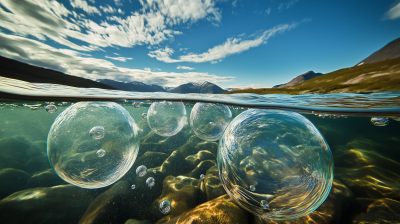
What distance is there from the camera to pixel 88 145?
3.10m

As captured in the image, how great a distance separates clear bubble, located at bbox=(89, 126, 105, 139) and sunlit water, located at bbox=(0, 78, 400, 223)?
0.03 metres

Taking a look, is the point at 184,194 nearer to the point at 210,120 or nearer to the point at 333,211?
the point at 210,120

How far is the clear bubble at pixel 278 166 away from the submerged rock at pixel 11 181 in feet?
43.4

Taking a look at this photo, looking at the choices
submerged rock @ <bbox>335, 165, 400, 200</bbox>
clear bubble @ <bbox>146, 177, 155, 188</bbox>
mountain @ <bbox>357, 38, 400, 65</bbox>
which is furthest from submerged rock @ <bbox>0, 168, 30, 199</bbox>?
mountain @ <bbox>357, 38, 400, 65</bbox>

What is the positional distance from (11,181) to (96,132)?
11.0 m

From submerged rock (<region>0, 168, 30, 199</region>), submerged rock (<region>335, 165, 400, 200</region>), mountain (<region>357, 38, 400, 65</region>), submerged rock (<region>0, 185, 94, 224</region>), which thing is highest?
mountain (<region>357, 38, 400, 65</region>)

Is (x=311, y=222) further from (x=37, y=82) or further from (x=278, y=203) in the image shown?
→ (x=37, y=82)

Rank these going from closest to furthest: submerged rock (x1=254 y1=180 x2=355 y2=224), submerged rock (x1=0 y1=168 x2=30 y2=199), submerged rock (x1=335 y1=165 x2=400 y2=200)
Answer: submerged rock (x1=254 y1=180 x2=355 y2=224) → submerged rock (x1=335 y1=165 x2=400 y2=200) → submerged rock (x1=0 y1=168 x2=30 y2=199)

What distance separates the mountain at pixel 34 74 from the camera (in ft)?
15.4

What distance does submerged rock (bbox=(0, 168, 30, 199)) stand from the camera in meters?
7.35

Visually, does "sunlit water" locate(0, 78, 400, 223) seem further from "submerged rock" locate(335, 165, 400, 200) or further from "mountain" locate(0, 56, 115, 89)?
"mountain" locate(0, 56, 115, 89)

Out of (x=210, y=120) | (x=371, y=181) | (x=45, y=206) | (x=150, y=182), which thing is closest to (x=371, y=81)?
(x=371, y=181)

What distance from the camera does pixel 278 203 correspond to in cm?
220

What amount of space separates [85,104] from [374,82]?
11.2 metres
